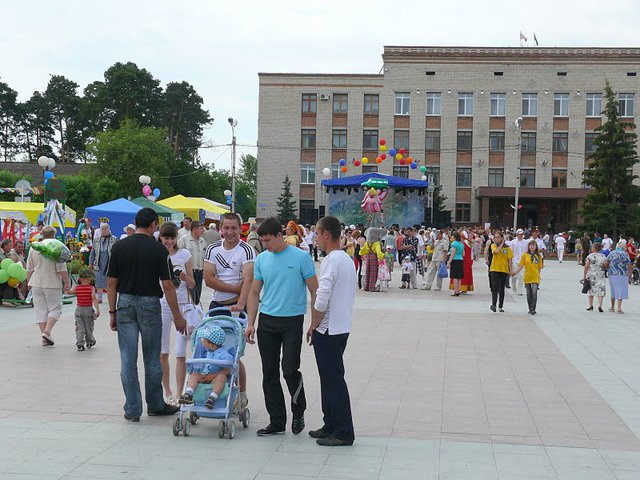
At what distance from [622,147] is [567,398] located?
41994 mm

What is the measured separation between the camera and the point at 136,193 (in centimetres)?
6244

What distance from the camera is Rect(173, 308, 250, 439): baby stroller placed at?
257 inches

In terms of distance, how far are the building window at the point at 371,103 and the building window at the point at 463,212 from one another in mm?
9828

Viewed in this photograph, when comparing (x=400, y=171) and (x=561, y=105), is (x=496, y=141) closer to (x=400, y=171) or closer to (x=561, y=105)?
(x=561, y=105)

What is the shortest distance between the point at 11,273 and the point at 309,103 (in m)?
47.8

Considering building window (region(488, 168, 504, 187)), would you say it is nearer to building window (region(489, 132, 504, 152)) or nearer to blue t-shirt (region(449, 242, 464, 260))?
building window (region(489, 132, 504, 152))

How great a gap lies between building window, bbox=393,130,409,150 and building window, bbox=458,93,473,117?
446 cm

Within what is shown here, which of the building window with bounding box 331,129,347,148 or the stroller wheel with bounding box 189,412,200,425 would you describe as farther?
the building window with bounding box 331,129,347,148

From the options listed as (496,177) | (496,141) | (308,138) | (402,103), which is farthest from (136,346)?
(496,141)

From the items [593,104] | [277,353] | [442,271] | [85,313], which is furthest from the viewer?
[593,104]

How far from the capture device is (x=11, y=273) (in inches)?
634

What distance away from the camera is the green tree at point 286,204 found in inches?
2346

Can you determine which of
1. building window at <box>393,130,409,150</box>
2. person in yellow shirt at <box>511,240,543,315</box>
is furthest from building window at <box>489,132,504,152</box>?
person in yellow shirt at <box>511,240,543,315</box>

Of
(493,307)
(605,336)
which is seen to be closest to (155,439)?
(605,336)
